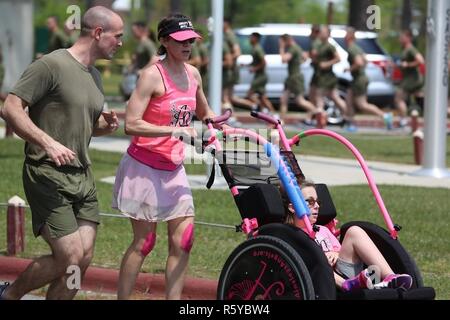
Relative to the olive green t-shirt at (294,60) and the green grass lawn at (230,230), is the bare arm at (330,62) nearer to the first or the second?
the olive green t-shirt at (294,60)

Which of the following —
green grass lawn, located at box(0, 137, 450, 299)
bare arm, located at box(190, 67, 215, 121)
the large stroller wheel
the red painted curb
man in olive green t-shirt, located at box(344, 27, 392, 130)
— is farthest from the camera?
man in olive green t-shirt, located at box(344, 27, 392, 130)

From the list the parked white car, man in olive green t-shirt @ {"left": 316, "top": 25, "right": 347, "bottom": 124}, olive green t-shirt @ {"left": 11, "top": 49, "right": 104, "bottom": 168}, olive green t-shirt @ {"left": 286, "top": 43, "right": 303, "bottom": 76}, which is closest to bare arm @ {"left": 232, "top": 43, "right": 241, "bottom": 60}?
olive green t-shirt @ {"left": 286, "top": 43, "right": 303, "bottom": 76}

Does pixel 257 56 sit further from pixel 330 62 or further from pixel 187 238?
pixel 187 238

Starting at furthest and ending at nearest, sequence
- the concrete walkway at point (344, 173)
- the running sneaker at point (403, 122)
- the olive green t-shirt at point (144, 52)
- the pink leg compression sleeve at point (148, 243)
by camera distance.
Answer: the running sneaker at point (403, 122)
the olive green t-shirt at point (144, 52)
the concrete walkway at point (344, 173)
the pink leg compression sleeve at point (148, 243)

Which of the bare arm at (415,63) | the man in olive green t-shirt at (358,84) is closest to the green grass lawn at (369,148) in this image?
the man in olive green t-shirt at (358,84)

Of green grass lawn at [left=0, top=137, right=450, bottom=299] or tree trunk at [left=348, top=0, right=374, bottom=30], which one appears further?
tree trunk at [left=348, top=0, right=374, bottom=30]

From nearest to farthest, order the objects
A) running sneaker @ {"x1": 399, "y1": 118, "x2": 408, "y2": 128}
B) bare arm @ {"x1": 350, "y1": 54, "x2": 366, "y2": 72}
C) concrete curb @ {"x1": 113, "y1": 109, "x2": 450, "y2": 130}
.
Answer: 1. bare arm @ {"x1": 350, "y1": 54, "x2": 366, "y2": 72}
2. running sneaker @ {"x1": 399, "y1": 118, "x2": 408, "y2": 128}
3. concrete curb @ {"x1": 113, "y1": 109, "x2": 450, "y2": 130}

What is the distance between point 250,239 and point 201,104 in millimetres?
1323

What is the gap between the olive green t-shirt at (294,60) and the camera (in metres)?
25.2

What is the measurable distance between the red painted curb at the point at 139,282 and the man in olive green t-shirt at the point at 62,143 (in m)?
1.76

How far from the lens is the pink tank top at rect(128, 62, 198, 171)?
25.4 feet

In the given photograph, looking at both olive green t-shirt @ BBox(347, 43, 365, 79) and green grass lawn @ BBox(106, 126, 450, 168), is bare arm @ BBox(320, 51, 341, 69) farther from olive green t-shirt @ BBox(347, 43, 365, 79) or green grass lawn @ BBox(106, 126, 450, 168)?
green grass lawn @ BBox(106, 126, 450, 168)

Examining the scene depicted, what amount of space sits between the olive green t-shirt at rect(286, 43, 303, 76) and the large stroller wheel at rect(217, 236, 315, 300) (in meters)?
18.2
